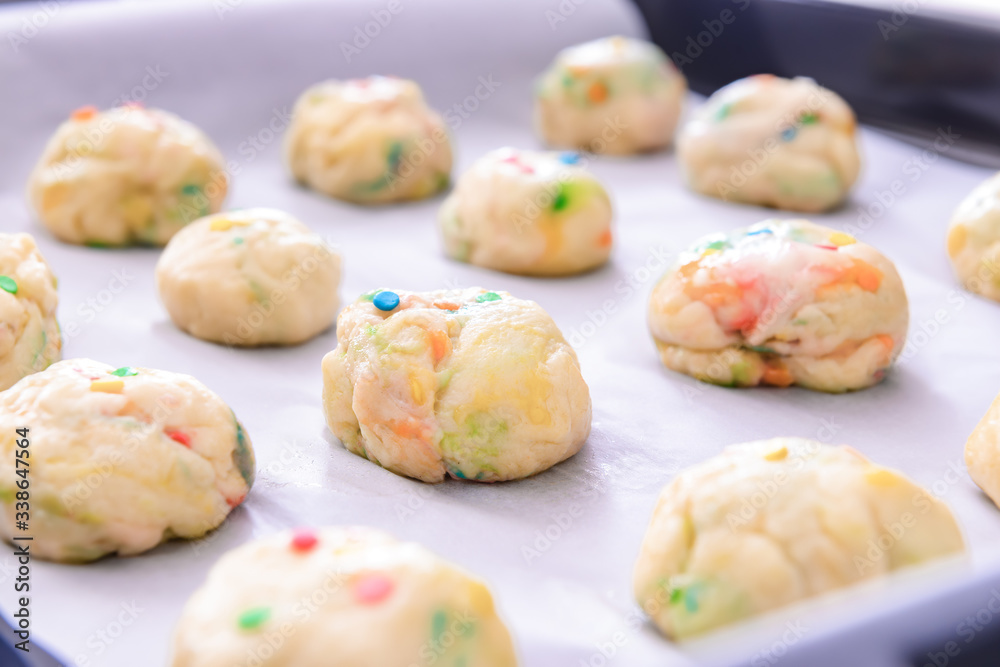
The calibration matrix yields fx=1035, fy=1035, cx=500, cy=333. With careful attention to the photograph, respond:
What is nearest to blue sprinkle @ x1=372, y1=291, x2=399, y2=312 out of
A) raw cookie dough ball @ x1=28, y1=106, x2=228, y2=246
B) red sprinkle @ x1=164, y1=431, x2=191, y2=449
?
red sprinkle @ x1=164, y1=431, x2=191, y2=449

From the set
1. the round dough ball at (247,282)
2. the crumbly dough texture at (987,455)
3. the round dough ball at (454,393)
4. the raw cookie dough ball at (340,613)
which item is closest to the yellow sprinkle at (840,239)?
the crumbly dough texture at (987,455)

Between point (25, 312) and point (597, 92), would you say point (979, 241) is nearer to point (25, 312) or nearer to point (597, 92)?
point (597, 92)

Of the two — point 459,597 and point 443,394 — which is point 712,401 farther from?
point 459,597

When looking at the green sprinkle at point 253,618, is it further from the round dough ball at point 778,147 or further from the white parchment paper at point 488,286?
the round dough ball at point 778,147

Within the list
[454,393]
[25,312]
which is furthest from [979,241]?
[25,312]

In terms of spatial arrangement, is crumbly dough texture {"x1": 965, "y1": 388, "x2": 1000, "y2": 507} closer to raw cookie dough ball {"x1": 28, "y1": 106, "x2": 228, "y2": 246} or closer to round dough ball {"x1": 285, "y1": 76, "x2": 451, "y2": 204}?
round dough ball {"x1": 285, "y1": 76, "x2": 451, "y2": 204}

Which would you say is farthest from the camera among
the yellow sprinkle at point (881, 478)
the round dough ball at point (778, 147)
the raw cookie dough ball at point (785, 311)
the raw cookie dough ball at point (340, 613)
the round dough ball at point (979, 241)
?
the round dough ball at point (778, 147)

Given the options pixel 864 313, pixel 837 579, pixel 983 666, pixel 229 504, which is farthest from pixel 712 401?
pixel 983 666
